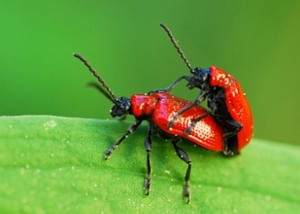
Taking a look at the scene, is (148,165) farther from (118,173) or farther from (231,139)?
(231,139)

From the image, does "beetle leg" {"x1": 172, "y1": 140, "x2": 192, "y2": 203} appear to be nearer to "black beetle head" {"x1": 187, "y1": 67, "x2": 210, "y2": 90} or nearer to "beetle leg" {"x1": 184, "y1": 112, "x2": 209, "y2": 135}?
"beetle leg" {"x1": 184, "y1": 112, "x2": 209, "y2": 135}

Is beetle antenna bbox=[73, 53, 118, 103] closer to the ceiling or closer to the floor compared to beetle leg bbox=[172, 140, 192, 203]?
closer to the ceiling

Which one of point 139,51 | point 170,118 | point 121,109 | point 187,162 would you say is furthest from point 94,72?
point 139,51

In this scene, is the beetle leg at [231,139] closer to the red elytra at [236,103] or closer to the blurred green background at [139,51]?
the red elytra at [236,103]

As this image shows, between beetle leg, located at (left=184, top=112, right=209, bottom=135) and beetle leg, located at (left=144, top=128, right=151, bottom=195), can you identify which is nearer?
beetle leg, located at (left=144, top=128, right=151, bottom=195)

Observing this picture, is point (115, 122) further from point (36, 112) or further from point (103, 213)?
point (36, 112)

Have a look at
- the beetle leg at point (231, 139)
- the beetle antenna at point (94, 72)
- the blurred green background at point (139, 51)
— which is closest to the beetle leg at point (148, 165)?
the beetle antenna at point (94, 72)

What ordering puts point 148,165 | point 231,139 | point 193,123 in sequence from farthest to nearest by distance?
1. point 231,139
2. point 193,123
3. point 148,165

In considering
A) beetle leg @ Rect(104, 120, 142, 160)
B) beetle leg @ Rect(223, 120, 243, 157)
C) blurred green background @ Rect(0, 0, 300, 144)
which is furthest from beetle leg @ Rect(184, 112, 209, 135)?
blurred green background @ Rect(0, 0, 300, 144)
